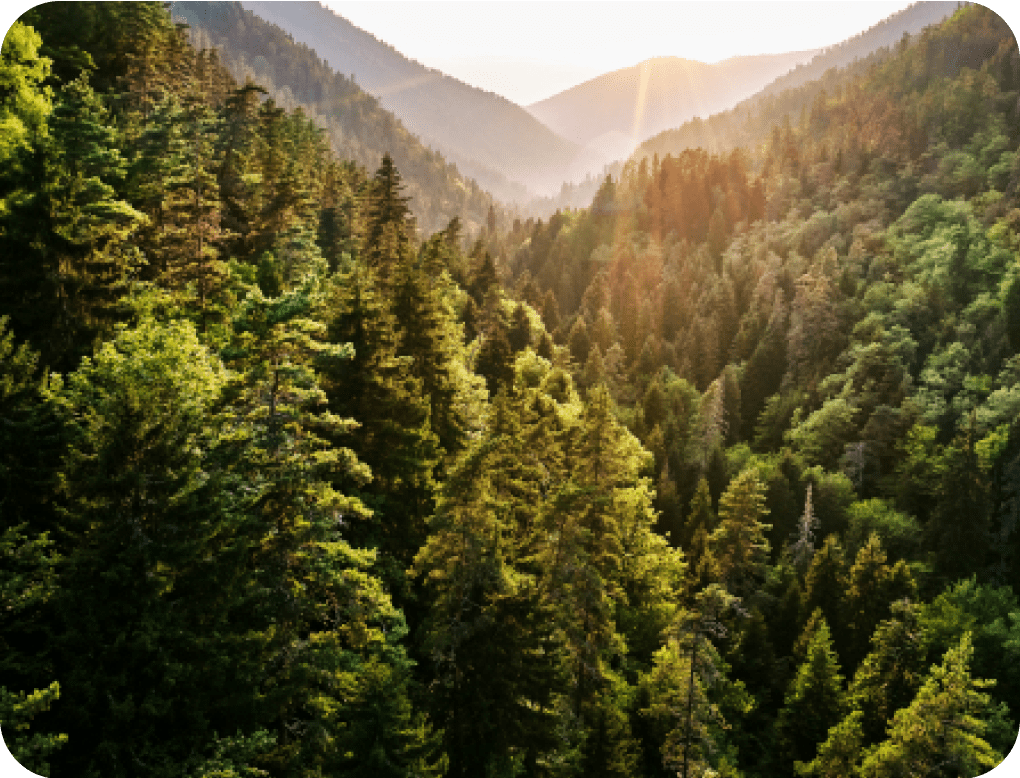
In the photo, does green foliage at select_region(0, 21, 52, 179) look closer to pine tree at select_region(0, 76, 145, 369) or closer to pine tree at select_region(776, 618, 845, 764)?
pine tree at select_region(0, 76, 145, 369)

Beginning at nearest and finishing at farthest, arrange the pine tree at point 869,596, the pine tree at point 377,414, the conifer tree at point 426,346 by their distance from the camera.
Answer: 1. the pine tree at point 377,414
2. the conifer tree at point 426,346
3. the pine tree at point 869,596

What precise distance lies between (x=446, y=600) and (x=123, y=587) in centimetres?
978

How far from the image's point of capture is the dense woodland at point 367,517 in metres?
14.1

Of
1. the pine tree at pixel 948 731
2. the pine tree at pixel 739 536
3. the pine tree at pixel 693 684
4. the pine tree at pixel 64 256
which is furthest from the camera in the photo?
the pine tree at pixel 739 536

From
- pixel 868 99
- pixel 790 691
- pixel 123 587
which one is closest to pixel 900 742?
pixel 790 691

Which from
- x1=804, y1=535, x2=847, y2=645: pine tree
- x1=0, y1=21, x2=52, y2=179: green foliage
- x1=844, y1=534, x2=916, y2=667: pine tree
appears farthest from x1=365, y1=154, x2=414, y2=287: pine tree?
x1=844, y1=534, x2=916, y2=667: pine tree

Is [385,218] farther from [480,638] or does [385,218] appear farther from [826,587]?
[826,587]

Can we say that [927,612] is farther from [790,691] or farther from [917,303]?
[917,303]

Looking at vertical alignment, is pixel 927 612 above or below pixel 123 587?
below

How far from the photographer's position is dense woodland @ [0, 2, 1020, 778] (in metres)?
14.1

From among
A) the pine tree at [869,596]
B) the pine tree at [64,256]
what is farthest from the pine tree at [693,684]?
the pine tree at [869,596]

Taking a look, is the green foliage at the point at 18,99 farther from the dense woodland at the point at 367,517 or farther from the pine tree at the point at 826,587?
the pine tree at the point at 826,587

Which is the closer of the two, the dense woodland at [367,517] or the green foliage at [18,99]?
the dense woodland at [367,517]

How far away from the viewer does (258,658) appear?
51.0 ft
